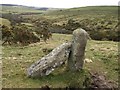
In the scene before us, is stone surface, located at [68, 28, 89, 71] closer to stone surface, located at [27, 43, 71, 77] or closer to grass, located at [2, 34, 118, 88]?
stone surface, located at [27, 43, 71, 77]

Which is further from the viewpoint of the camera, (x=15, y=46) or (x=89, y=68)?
(x=15, y=46)

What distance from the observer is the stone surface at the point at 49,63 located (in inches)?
730

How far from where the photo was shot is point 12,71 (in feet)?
64.2

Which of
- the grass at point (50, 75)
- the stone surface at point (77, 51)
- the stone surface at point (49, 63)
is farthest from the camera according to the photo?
the stone surface at point (77, 51)

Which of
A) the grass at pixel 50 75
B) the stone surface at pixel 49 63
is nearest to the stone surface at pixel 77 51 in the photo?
the stone surface at pixel 49 63

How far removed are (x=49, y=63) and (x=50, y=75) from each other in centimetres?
76

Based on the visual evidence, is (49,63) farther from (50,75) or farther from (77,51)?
(77,51)

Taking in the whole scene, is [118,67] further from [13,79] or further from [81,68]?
[13,79]

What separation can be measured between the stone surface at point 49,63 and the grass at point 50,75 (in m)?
0.36

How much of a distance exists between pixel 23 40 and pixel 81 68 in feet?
41.4

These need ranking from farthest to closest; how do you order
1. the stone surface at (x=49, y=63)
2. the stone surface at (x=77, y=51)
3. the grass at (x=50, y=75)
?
the stone surface at (x=77, y=51), the stone surface at (x=49, y=63), the grass at (x=50, y=75)

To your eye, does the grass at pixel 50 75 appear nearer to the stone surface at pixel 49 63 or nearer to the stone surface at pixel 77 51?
the stone surface at pixel 49 63

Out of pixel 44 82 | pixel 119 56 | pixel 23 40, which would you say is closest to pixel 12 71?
pixel 44 82

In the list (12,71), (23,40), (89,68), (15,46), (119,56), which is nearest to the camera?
(12,71)
